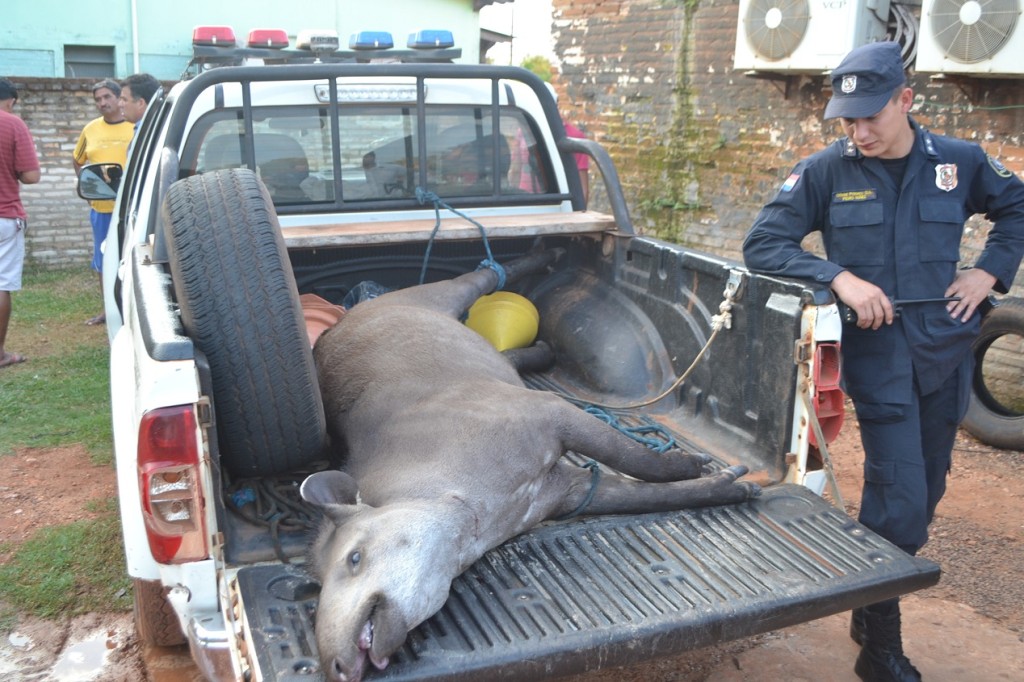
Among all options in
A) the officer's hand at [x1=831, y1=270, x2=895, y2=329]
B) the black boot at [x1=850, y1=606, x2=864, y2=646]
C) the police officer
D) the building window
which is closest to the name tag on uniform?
the police officer

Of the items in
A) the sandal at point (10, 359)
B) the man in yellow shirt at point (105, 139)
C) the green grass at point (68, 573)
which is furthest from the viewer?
the man in yellow shirt at point (105, 139)

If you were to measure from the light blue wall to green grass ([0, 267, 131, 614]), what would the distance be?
9420 millimetres

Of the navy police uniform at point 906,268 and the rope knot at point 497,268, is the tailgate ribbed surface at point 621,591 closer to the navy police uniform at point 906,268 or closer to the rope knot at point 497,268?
the navy police uniform at point 906,268

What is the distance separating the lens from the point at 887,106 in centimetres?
341

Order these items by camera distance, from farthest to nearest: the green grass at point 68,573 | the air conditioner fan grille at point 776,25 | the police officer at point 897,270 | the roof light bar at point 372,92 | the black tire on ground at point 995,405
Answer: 1. the air conditioner fan grille at point 776,25
2. the black tire on ground at point 995,405
3. the roof light bar at point 372,92
4. the green grass at point 68,573
5. the police officer at point 897,270

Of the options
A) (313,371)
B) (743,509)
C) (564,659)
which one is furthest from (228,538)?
(743,509)

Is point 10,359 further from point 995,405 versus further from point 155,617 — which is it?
point 995,405

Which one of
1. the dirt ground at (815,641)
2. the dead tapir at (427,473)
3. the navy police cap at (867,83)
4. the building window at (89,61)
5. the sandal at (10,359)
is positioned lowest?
the dirt ground at (815,641)

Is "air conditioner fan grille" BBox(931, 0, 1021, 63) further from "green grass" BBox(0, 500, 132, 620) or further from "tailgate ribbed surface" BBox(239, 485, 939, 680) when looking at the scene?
"green grass" BBox(0, 500, 132, 620)

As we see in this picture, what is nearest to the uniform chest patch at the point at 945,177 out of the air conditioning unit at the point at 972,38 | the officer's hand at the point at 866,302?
the officer's hand at the point at 866,302

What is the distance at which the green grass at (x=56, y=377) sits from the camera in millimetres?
6102

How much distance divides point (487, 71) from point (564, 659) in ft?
10.4

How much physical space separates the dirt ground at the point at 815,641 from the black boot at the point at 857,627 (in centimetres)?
5

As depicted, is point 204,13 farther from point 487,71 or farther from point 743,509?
point 743,509
